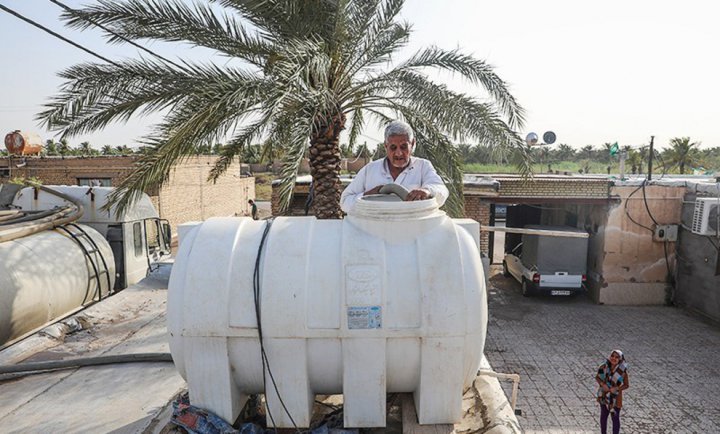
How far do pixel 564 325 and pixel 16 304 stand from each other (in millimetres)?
12215

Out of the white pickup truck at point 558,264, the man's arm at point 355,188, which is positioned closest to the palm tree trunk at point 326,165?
the man's arm at point 355,188

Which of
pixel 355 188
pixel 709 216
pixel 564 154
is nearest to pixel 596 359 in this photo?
pixel 709 216

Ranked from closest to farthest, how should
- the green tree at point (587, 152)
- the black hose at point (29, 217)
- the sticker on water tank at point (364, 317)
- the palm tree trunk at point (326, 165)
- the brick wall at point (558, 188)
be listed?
the sticker on water tank at point (364, 317), the palm tree trunk at point (326, 165), the black hose at point (29, 217), the brick wall at point (558, 188), the green tree at point (587, 152)

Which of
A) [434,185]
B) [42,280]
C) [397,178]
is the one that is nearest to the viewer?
[434,185]

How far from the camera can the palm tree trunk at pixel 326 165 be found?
25.0 feet

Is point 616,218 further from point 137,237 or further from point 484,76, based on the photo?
point 137,237

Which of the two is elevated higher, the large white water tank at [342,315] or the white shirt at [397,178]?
the white shirt at [397,178]

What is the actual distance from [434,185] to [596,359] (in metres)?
8.84

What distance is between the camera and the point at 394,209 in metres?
2.70

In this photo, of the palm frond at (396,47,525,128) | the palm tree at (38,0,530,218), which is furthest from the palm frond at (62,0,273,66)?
the palm frond at (396,47,525,128)

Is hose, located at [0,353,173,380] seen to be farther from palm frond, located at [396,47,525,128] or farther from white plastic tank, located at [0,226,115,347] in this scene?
palm frond, located at [396,47,525,128]

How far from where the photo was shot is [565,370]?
9.26 meters

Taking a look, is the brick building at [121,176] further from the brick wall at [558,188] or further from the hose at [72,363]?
the hose at [72,363]

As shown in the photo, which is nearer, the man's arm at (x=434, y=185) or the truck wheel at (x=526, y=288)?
the man's arm at (x=434, y=185)
